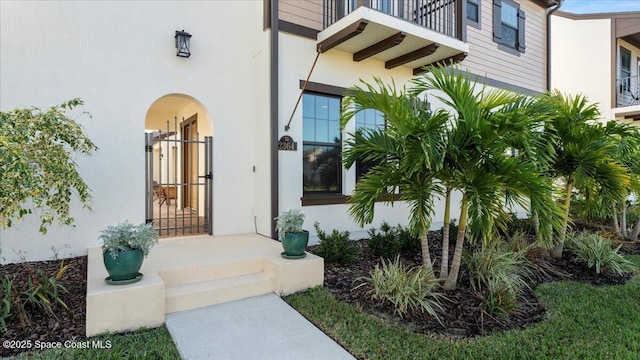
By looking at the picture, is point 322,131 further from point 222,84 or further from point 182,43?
point 182,43

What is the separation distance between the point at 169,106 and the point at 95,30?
318 centimetres

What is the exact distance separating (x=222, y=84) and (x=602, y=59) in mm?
13934

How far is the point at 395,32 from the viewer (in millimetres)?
5590

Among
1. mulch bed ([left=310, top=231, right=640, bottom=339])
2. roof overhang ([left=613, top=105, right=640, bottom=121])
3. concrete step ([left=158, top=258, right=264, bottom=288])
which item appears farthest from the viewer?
roof overhang ([left=613, top=105, right=640, bottom=121])

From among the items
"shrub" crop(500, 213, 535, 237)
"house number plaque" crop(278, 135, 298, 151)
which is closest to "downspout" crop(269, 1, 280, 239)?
"house number plaque" crop(278, 135, 298, 151)

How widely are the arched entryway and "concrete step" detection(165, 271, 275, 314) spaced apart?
2002 millimetres

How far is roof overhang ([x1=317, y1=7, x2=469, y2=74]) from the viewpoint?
17.5 ft

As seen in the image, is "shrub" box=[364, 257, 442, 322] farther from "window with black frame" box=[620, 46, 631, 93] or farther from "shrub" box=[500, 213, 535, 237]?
"window with black frame" box=[620, 46, 631, 93]

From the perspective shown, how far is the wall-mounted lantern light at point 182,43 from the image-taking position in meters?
5.34

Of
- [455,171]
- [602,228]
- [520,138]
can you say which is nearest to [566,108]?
[520,138]

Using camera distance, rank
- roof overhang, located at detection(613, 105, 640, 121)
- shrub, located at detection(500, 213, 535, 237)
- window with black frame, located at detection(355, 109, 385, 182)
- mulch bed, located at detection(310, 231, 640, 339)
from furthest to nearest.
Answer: roof overhang, located at detection(613, 105, 640, 121) < shrub, located at detection(500, 213, 535, 237) < window with black frame, located at detection(355, 109, 385, 182) < mulch bed, located at detection(310, 231, 640, 339)

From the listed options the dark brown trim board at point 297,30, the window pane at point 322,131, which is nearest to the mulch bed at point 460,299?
the window pane at point 322,131

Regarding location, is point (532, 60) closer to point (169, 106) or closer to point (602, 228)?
point (602, 228)

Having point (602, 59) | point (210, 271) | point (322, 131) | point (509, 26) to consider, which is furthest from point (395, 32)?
point (602, 59)
